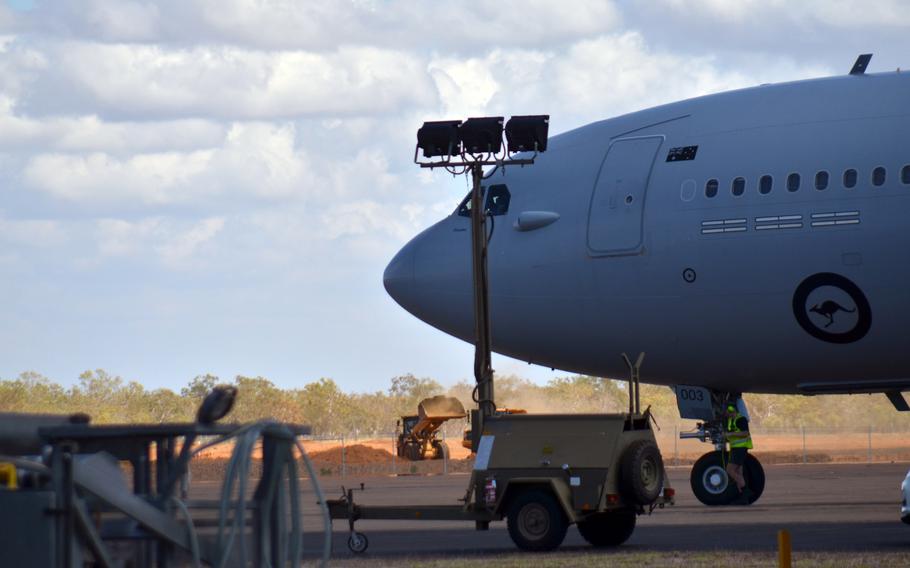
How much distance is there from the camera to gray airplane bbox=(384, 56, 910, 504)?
21.8 metres

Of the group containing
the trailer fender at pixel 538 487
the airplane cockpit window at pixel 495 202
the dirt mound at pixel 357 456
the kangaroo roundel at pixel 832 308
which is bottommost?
the dirt mound at pixel 357 456

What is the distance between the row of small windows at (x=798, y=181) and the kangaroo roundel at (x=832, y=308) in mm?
1340

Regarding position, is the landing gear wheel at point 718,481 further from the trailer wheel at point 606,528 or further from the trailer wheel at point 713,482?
the trailer wheel at point 606,528

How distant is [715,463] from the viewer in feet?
80.2

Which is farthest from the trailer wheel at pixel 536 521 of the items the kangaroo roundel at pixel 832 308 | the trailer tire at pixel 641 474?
the kangaroo roundel at pixel 832 308

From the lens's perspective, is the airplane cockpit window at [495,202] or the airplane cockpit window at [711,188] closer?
the airplane cockpit window at [711,188]

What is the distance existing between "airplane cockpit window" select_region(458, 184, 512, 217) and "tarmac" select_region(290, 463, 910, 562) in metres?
5.25

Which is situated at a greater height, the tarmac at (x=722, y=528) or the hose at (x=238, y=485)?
the hose at (x=238, y=485)

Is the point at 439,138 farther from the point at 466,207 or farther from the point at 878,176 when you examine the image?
the point at 878,176

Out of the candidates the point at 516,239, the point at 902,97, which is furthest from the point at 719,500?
the point at 902,97

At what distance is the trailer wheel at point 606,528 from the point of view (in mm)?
18938

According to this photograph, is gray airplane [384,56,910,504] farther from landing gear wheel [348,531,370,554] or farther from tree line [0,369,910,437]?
tree line [0,369,910,437]

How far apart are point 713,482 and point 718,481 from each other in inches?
3.3

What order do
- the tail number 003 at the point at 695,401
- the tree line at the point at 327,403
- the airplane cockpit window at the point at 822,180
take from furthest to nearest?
the tree line at the point at 327,403
the tail number 003 at the point at 695,401
the airplane cockpit window at the point at 822,180
